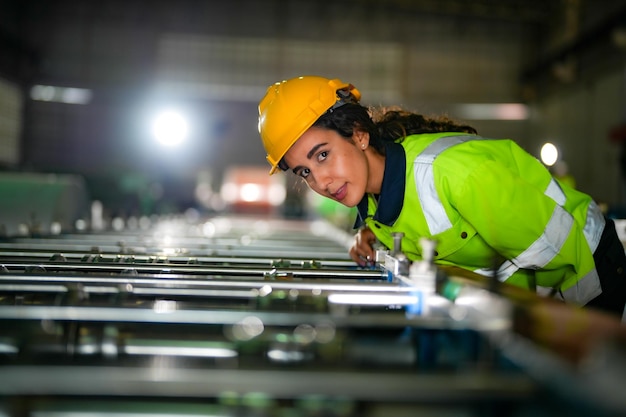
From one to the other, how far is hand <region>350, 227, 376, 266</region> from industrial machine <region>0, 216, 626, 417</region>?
42 cm

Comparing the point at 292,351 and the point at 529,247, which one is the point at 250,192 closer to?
the point at 529,247

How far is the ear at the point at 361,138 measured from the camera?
188 centimetres

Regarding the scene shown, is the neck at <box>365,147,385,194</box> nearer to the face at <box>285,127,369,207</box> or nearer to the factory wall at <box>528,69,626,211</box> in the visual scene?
the face at <box>285,127,369,207</box>

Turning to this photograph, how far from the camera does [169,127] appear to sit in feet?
45.5

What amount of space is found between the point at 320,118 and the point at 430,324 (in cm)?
107

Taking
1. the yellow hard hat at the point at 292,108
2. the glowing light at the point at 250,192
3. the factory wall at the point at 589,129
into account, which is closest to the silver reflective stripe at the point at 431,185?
the yellow hard hat at the point at 292,108

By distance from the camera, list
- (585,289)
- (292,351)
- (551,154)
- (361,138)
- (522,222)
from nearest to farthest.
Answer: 1. (292,351)
2. (522,222)
3. (585,289)
4. (361,138)
5. (551,154)

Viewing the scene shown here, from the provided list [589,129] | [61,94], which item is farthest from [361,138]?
[61,94]

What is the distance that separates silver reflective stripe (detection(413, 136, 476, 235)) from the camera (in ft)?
5.49

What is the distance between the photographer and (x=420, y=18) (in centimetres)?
1395

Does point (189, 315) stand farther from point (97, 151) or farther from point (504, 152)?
point (97, 151)

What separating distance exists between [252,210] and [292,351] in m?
13.5

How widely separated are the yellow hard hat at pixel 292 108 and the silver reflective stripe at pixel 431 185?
1.34ft

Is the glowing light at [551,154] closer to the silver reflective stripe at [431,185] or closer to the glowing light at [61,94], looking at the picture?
the silver reflective stripe at [431,185]
